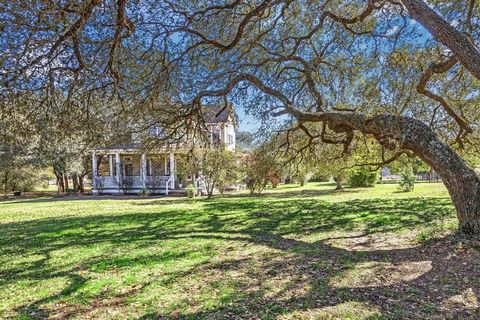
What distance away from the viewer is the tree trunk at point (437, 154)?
5.96m

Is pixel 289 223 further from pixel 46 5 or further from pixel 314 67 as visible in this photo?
pixel 46 5

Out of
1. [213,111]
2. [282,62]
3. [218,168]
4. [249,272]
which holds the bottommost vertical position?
[249,272]

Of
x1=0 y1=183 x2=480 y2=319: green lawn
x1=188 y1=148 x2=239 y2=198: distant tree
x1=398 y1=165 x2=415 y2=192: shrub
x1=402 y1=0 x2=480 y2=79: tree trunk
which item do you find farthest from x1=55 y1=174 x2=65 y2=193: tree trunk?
x1=402 y1=0 x2=480 y2=79: tree trunk

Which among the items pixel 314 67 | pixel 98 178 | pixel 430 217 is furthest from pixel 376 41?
pixel 98 178

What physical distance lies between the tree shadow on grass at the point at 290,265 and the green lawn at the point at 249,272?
0.02 meters

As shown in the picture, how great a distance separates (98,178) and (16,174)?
27.3ft

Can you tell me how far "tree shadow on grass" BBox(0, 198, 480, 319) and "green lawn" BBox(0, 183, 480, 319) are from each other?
0.8 inches

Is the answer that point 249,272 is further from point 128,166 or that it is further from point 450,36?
point 128,166

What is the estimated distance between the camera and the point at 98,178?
26828mm

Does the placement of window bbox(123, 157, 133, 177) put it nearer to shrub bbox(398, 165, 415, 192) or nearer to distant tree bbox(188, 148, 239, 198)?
distant tree bbox(188, 148, 239, 198)

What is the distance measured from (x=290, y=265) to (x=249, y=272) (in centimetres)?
70

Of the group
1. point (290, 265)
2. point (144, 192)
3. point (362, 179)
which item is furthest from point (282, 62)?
point (362, 179)

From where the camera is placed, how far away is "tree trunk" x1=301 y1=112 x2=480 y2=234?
19.6 ft

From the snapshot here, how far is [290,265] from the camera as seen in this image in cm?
559
